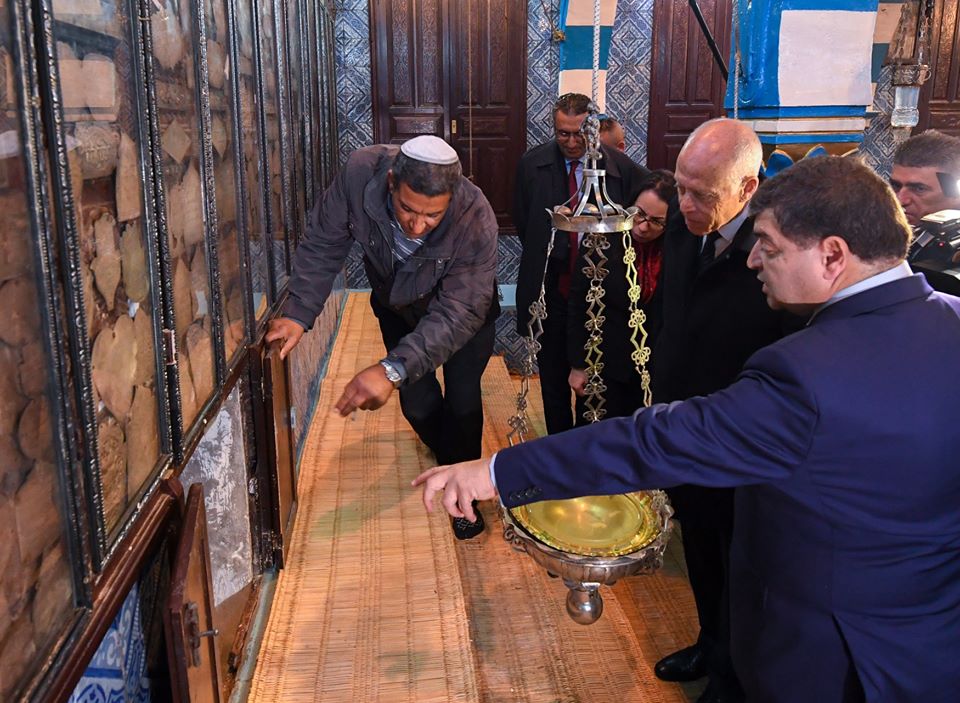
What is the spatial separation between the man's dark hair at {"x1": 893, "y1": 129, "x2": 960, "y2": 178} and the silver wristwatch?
66.1 inches

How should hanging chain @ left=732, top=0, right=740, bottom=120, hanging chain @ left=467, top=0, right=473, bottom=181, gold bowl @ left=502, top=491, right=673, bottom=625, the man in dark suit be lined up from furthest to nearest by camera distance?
hanging chain @ left=467, top=0, right=473, bottom=181 < hanging chain @ left=732, top=0, right=740, bottom=120 < gold bowl @ left=502, top=491, right=673, bottom=625 < the man in dark suit

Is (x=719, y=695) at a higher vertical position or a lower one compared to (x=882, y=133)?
lower

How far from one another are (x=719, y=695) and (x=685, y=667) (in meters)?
0.26

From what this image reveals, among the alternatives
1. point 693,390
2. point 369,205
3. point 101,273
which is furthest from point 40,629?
point 369,205

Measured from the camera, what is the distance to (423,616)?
256cm

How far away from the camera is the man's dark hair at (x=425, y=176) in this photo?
2.49 meters

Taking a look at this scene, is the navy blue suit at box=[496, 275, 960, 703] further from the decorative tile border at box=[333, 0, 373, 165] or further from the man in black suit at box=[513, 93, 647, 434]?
the decorative tile border at box=[333, 0, 373, 165]

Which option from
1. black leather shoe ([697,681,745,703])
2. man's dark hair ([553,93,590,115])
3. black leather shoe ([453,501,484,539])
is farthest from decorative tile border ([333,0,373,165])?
black leather shoe ([697,681,745,703])

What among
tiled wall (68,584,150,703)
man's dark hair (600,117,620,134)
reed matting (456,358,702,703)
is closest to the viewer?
tiled wall (68,584,150,703)

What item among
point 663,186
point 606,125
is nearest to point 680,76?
point 606,125

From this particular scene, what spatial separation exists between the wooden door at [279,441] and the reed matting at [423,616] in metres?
0.12

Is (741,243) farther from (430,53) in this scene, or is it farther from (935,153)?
(430,53)

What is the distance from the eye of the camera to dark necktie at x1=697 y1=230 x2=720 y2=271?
226 centimetres

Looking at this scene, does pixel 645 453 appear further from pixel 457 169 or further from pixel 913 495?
pixel 457 169
